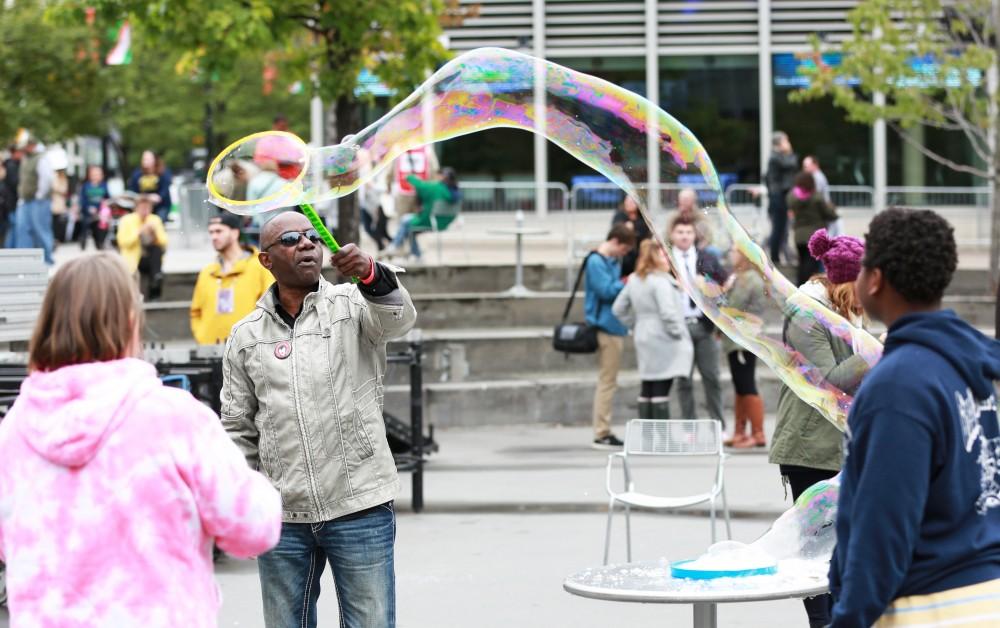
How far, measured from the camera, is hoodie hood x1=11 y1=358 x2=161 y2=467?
131 inches

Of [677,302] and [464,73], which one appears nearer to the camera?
[464,73]

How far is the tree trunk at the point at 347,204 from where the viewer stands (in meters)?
16.0

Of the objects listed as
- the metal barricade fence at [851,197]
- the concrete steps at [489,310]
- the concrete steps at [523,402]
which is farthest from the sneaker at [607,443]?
the metal barricade fence at [851,197]

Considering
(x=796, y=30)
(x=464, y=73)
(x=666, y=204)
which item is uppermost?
(x=796, y=30)

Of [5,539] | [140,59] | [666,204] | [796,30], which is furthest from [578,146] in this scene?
[140,59]

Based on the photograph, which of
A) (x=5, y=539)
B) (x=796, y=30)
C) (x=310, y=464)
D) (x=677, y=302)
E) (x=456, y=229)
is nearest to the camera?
(x=5, y=539)

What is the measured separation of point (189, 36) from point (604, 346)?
5148mm

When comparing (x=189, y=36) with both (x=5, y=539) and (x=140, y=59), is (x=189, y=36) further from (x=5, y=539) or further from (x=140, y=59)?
(x=140, y=59)

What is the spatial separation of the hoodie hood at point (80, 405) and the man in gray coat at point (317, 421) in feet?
5.01

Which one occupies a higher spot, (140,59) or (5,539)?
(140,59)

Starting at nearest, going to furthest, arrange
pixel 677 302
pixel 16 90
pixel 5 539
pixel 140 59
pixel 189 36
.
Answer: pixel 5 539
pixel 677 302
pixel 189 36
pixel 16 90
pixel 140 59

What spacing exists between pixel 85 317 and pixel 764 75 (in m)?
25.2

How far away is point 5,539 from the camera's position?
3.47m

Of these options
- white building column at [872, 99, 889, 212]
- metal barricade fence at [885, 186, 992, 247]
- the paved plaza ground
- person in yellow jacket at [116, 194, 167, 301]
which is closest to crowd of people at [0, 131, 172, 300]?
person in yellow jacket at [116, 194, 167, 301]
